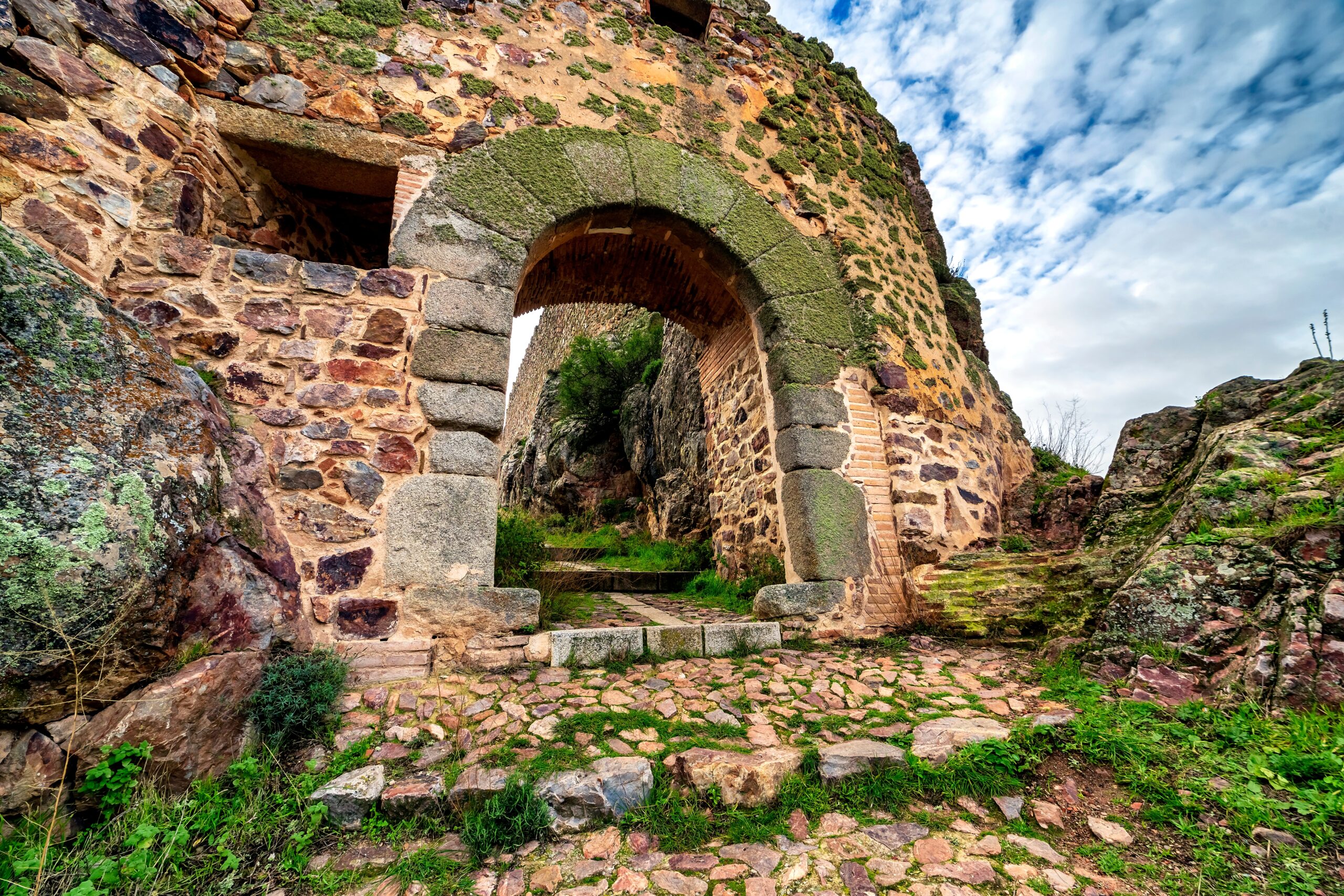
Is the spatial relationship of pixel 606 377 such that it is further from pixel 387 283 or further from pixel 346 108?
pixel 387 283

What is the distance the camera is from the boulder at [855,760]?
6.75ft

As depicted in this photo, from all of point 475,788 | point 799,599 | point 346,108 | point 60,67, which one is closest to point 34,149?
point 60,67

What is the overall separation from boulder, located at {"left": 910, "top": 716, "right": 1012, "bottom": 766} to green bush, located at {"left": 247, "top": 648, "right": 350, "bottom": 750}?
92.4 inches

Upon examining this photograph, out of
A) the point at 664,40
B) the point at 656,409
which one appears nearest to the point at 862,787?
the point at 664,40

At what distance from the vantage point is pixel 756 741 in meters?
2.29

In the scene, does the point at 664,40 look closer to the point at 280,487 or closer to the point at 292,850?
the point at 280,487

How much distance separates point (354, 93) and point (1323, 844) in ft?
17.8

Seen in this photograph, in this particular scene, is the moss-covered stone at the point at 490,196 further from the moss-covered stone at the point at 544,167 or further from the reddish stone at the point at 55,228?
the reddish stone at the point at 55,228

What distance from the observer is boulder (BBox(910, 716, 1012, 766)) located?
214 centimetres

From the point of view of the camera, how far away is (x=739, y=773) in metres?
1.99

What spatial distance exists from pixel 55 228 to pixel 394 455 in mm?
1789

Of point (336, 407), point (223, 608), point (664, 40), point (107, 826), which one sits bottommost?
point (107, 826)

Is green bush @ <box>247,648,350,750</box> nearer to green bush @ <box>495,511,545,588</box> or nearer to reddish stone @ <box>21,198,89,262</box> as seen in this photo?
green bush @ <box>495,511,545,588</box>

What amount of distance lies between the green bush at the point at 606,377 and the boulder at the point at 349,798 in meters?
7.95
